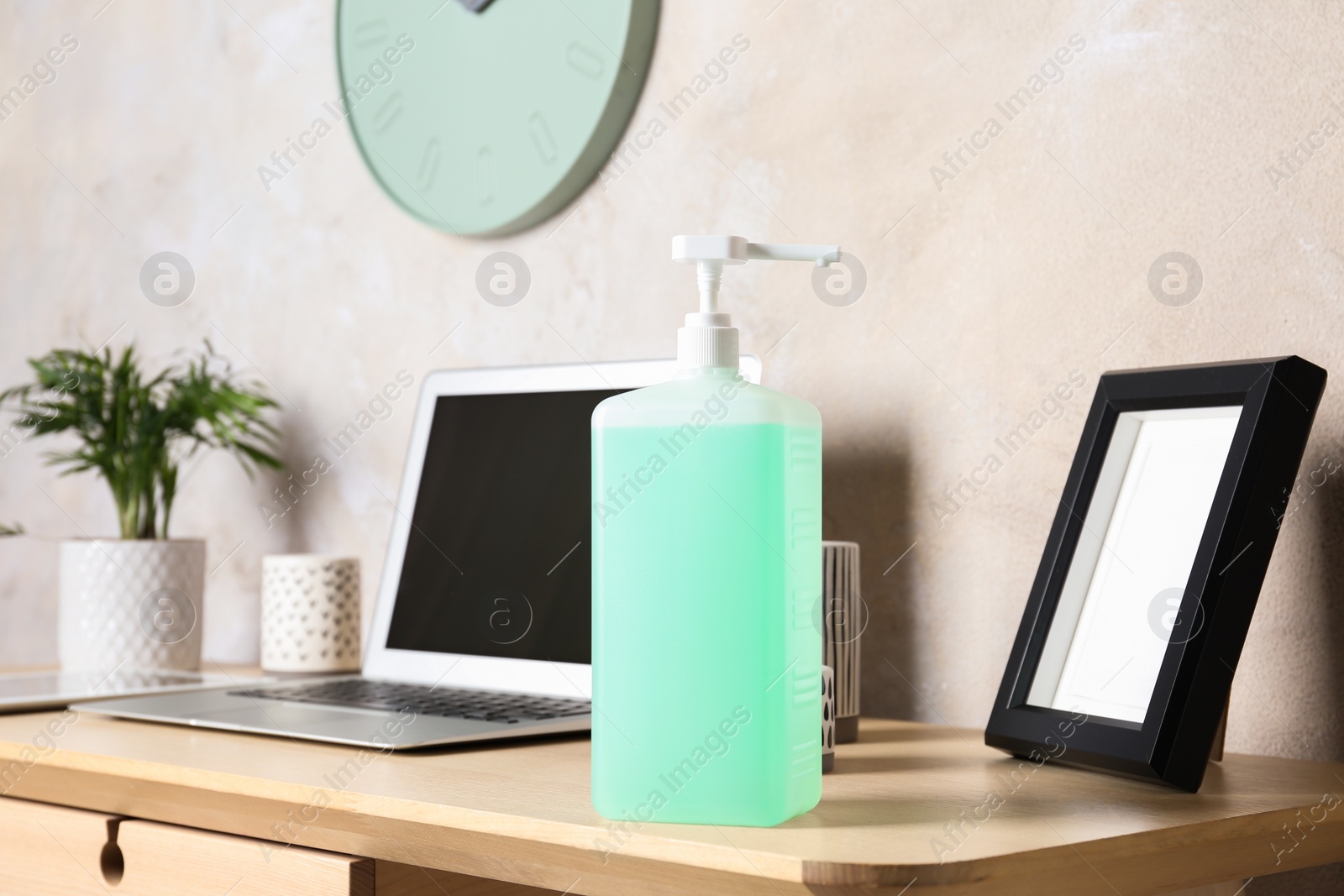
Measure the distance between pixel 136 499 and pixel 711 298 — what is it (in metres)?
0.90

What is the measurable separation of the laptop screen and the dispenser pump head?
15.7 inches

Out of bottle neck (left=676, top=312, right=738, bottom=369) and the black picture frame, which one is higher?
bottle neck (left=676, top=312, right=738, bottom=369)

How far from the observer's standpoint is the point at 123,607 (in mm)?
1222

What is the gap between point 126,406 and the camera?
4.31 feet

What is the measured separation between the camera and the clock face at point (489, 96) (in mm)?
1154

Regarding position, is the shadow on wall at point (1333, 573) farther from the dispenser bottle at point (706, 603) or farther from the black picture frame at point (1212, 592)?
the dispenser bottle at point (706, 603)

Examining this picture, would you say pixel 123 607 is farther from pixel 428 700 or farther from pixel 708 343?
pixel 708 343

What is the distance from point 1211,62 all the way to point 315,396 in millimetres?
983

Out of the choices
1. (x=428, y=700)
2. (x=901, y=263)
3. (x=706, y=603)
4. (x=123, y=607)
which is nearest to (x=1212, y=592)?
(x=706, y=603)

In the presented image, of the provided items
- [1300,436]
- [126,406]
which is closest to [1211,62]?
[1300,436]

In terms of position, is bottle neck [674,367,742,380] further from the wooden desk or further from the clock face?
the clock face

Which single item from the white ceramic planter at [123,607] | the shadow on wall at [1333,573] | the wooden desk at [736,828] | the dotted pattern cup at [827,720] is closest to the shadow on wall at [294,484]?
the white ceramic planter at [123,607]

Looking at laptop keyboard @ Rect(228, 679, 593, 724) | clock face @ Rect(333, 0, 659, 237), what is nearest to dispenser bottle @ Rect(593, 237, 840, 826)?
laptop keyboard @ Rect(228, 679, 593, 724)

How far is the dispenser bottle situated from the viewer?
0.57 meters
